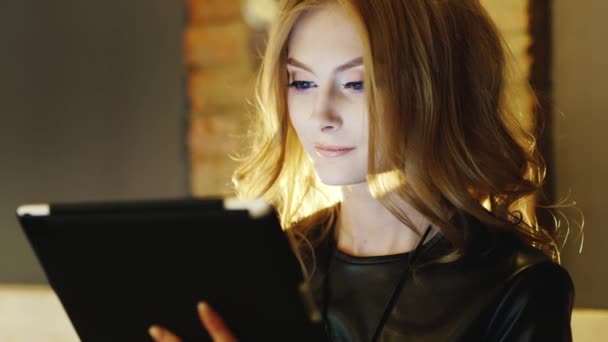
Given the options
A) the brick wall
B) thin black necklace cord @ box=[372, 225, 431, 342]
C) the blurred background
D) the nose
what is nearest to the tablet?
thin black necklace cord @ box=[372, 225, 431, 342]

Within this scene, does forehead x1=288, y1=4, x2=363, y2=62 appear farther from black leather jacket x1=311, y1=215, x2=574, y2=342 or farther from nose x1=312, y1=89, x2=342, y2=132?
black leather jacket x1=311, y1=215, x2=574, y2=342

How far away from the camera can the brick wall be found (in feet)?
5.93

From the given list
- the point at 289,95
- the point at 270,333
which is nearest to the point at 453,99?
the point at 289,95

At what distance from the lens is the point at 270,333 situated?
819 millimetres

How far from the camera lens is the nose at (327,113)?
3.46 ft

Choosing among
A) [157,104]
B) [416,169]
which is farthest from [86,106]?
[416,169]

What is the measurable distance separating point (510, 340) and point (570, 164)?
63cm

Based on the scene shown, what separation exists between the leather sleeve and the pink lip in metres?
0.29

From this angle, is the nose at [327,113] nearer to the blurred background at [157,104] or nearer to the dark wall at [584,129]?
the blurred background at [157,104]

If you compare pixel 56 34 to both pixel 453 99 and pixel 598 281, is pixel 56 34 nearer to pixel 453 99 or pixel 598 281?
pixel 453 99

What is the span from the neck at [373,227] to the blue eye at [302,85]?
0.16 meters

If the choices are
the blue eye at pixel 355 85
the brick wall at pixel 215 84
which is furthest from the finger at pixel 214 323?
the brick wall at pixel 215 84

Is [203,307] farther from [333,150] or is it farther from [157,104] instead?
[157,104]

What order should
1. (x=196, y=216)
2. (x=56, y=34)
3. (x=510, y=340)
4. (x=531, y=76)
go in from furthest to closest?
(x=56, y=34), (x=531, y=76), (x=510, y=340), (x=196, y=216)
